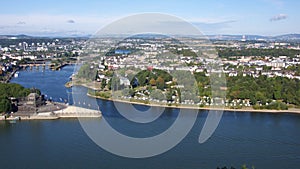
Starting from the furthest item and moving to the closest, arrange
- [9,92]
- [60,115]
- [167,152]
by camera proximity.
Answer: [9,92] → [60,115] → [167,152]

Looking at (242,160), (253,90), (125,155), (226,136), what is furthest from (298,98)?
Result: (125,155)

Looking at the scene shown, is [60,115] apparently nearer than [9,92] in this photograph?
Yes

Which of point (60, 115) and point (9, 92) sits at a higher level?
point (9, 92)

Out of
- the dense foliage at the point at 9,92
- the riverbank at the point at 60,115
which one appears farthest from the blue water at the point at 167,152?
the dense foliage at the point at 9,92

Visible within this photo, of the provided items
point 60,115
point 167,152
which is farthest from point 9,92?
point 167,152

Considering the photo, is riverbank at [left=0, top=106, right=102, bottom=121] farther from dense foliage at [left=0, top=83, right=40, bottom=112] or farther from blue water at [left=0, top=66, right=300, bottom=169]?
dense foliage at [left=0, top=83, right=40, bottom=112]

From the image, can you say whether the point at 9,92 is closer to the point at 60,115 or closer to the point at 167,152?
the point at 60,115

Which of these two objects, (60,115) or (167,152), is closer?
(167,152)

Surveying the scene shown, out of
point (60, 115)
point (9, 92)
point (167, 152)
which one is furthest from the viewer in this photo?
point (9, 92)

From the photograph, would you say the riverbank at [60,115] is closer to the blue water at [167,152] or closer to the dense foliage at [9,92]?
the blue water at [167,152]

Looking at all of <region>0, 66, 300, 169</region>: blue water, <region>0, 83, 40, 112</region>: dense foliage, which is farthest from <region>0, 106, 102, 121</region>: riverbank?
<region>0, 83, 40, 112</region>: dense foliage
